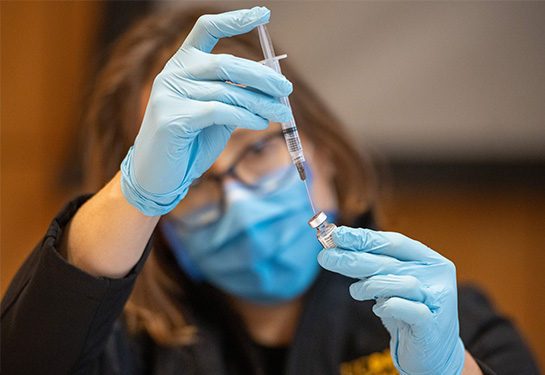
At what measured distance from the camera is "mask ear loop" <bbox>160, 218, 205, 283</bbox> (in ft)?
3.55

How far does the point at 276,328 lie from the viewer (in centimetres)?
115

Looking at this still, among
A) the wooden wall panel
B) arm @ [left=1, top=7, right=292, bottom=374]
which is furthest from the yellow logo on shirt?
the wooden wall panel

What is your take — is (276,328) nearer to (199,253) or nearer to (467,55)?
(199,253)

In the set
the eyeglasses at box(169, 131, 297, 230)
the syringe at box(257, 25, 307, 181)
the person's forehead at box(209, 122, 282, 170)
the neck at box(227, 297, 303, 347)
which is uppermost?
the syringe at box(257, 25, 307, 181)

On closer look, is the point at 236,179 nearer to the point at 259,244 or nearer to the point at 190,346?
the point at 259,244

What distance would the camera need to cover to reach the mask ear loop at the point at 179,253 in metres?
1.08

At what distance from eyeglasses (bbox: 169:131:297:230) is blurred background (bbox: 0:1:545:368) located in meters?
0.79

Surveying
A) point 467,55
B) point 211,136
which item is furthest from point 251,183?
point 467,55

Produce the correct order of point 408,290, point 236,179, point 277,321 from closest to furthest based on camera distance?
point 408,290, point 236,179, point 277,321

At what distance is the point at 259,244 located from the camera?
39.9 inches

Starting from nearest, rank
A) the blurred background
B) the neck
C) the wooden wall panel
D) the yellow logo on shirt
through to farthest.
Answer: the yellow logo on shirt
the neck
the blurred background
the wooden wall panel

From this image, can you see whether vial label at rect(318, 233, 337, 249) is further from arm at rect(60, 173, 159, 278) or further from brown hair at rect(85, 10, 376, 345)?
brown hair at rect(85, 10, 376, 345)

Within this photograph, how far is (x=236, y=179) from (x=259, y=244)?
137 mm

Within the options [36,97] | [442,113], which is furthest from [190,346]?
[36,97]
